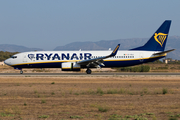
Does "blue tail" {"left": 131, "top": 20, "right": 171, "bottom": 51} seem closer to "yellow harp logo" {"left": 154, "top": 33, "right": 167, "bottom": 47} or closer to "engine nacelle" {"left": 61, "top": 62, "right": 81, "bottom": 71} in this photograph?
"yellow harp logo" {"left": 154, "top": 33, "right": 167, "bottom": 47}

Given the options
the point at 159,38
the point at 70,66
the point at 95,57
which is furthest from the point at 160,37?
the point at 70,66

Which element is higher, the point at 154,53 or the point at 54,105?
the point at 154,53

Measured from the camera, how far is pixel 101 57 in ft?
120

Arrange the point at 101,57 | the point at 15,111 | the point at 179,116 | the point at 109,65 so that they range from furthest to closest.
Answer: the point at 109,65 → the point at 101,57 → the point at 15,111 → the point at 179,116

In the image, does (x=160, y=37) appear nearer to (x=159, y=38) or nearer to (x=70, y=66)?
(x=159, y=38)

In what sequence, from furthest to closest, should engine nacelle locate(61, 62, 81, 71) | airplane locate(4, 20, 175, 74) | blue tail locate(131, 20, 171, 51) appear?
blue tail locate(131, 20, 171, 51) → airplane locate(4, 20, 175, 74) → engine nacelle locate(61, 62, 81, 71)

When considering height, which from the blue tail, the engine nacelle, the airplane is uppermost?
the blue tail

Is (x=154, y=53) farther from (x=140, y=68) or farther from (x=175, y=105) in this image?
(x=175, y=105)

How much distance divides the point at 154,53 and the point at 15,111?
31.0 m

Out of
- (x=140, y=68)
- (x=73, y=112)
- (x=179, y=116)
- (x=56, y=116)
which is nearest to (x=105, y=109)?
(x=73, y=112)

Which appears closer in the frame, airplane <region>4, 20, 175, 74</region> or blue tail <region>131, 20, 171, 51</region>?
airplane <region>4, 20, 175, 74</region>

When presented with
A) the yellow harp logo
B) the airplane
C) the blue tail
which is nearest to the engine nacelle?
the airplane

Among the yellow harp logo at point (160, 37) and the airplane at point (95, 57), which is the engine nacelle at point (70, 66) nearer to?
the airplane at point (95, 57)

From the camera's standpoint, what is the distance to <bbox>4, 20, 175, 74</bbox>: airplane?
38.7 metres
